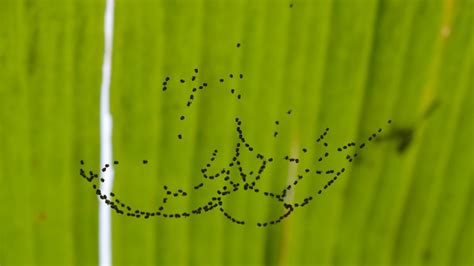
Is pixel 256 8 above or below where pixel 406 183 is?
above

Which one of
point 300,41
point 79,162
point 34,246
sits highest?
point 300,41

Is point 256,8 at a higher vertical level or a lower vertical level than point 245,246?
higher

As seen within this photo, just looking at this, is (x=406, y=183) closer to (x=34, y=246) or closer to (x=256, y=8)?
(x=256, y=8)

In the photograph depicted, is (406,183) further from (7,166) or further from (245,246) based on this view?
(7,166)

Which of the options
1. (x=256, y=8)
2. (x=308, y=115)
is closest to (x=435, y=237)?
(x=308, y=115)

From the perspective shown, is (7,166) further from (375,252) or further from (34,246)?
(375,252)

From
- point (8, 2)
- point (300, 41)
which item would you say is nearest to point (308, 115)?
point (300, 41)
